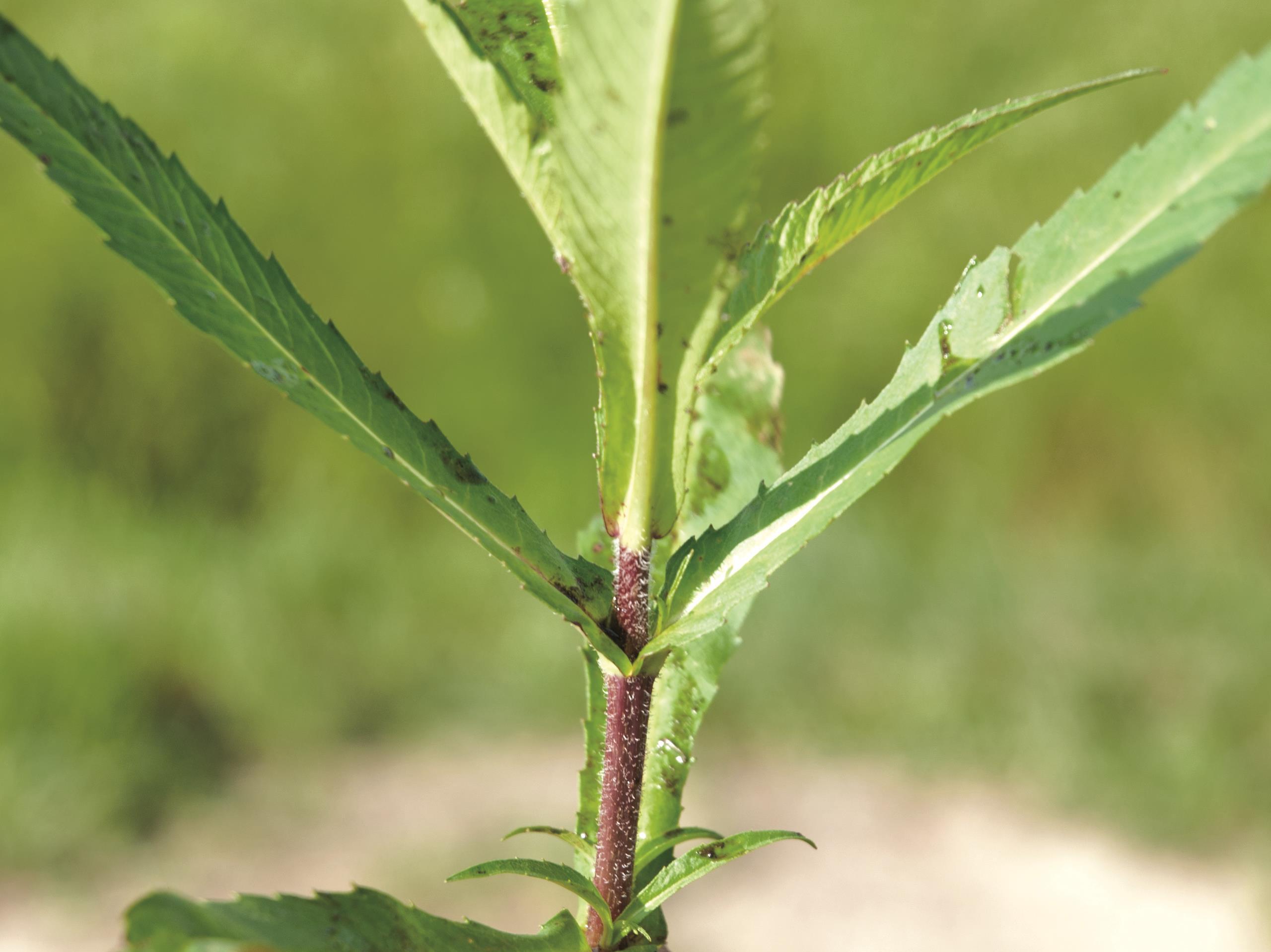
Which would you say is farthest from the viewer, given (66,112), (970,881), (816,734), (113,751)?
(816,734)

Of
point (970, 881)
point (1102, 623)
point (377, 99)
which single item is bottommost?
point (970, 881)

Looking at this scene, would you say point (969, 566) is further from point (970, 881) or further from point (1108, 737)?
point (970, 881)

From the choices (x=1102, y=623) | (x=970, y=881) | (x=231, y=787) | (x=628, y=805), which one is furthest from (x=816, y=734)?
(x=628, y=805)

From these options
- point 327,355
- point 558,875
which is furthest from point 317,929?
point 327,355

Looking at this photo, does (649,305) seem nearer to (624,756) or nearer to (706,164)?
(706,164)

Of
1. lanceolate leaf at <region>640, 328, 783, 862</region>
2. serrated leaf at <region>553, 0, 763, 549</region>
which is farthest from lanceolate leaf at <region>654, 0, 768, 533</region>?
lanceolate leaf at <region>640, 328, 783, 862</region>

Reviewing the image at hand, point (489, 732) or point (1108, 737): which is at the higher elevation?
point (489, 732)

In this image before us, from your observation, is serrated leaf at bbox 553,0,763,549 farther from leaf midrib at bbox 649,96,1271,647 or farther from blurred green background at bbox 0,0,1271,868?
blurred green background at bbox 0,0,1271,868
